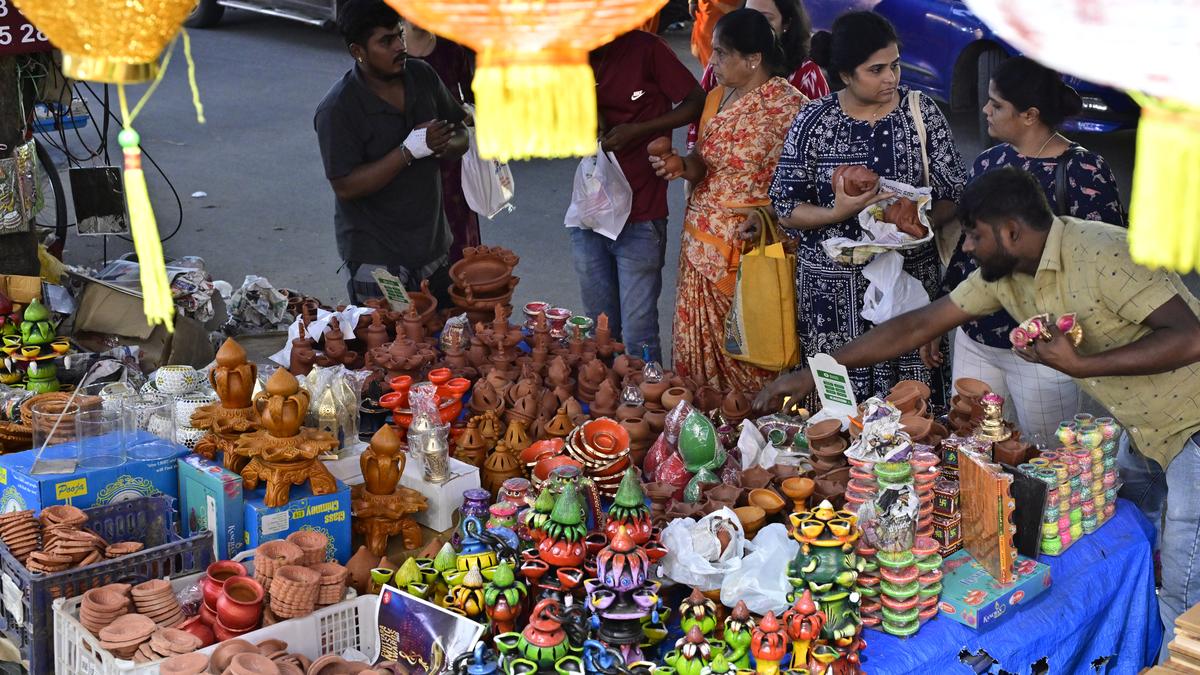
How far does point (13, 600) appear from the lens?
2.43 m

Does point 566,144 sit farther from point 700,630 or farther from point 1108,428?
point 1108,428

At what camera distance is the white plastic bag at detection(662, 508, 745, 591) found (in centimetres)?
228

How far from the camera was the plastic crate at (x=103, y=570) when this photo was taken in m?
2.34

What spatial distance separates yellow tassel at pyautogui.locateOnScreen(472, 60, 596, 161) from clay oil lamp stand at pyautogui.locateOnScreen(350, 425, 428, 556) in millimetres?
1351

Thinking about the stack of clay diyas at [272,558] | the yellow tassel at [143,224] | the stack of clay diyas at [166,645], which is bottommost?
the stack of clay diyas at [166,645]

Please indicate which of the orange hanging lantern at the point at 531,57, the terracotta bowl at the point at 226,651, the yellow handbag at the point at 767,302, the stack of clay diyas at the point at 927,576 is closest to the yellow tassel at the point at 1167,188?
the orange hanging lantern at the point at 531,57

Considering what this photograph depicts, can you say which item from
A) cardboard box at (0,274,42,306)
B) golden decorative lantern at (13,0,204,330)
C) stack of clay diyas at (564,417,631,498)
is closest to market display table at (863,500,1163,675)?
stack of clay diyas at (564,417,631,498)

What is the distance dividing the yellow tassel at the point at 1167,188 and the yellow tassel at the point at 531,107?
60cm

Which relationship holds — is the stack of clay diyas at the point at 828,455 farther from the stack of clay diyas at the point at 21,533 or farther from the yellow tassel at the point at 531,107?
the stack of clay diyas at the point at 21,533

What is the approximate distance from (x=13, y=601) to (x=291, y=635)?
609 mm

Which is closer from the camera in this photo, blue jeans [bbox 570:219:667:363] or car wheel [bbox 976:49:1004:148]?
blue jeans [bbox 570:219:667:363]

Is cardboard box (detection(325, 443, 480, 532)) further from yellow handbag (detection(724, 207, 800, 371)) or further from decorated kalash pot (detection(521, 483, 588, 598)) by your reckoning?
yellow handbag (detection(724, 207, 800, 371))

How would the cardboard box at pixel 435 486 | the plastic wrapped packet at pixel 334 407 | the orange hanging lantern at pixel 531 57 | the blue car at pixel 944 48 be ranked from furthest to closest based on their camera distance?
the blue car at pixel 944 48, the plastic wrapped packet at pixel 334 407, the cardboard box at pixel 435 486, the orange hanging lantern at pixel 531 57

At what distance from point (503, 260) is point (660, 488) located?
57.4 inches
